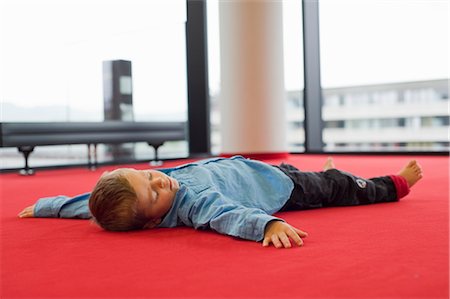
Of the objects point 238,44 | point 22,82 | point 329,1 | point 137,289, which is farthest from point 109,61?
point 137,289

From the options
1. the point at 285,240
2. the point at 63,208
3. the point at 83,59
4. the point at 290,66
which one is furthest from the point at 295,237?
the point at 290,66

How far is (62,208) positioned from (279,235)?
1.03 meters

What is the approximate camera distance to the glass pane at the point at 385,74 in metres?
5.67

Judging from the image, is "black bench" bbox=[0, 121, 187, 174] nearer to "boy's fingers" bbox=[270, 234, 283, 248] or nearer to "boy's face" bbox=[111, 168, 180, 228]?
"boy's face" bbox=[111, 168, 180, 228]

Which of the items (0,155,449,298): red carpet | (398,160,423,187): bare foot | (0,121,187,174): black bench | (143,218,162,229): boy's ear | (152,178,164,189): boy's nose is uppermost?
(0,121,187,174): black bench

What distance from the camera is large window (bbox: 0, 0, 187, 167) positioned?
517cm

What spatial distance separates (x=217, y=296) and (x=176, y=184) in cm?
74

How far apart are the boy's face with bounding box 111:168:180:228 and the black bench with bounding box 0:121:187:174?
3.06 m

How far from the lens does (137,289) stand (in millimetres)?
1093

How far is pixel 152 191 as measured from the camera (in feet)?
5.44

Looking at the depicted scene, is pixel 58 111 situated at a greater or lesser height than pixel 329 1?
lesser

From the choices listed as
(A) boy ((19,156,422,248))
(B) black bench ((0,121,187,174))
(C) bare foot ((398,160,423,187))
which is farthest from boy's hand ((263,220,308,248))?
(B) black bench ((0,121,187,174))

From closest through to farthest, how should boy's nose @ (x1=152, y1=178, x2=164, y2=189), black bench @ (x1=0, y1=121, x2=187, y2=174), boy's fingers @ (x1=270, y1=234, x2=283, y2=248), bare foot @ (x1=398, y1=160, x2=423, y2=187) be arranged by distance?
1. boy's fingers @ (x1=270, y1=234, x2=283, y2=248)
2. boy's nose @ (x1=152, y1=178, x2=164, y2=189)
3. bare foot @ (x1=398, y1=160, x2=423, y2=187)
4. black bench @ (x1=0, y1=121, x2=187, y2=174)

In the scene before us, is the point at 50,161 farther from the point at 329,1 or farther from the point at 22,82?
the point at 329,1
